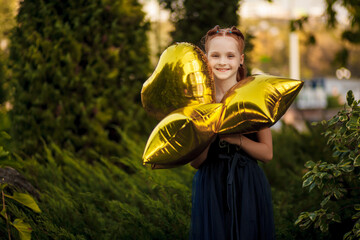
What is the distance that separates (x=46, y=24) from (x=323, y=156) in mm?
3137

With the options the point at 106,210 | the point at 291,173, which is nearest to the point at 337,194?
the point at 291,173

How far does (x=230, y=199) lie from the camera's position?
2.06 m

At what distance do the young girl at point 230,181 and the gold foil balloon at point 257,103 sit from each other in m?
0.11

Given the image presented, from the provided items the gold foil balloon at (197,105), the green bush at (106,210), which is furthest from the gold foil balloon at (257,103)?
the green bush at (106,210)

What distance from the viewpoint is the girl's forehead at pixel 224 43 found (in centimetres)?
211

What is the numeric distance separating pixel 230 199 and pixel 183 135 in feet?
1.41

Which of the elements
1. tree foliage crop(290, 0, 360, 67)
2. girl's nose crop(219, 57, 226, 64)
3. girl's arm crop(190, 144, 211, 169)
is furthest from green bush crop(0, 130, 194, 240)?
tree foliage crop(290, 0, 360, 67)

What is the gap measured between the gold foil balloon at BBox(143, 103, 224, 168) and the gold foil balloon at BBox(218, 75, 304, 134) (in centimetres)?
7

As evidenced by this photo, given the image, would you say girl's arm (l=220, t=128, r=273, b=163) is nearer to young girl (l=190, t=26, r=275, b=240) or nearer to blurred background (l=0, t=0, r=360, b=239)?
young girl (l=190, t=26, r=275, b=240)

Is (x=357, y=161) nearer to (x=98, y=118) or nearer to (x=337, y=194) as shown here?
(x=337, y=194)

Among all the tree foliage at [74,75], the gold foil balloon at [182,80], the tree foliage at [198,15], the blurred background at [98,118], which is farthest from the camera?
the tree foliage at [198,15]

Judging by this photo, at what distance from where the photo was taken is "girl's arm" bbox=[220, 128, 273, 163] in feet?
6.77

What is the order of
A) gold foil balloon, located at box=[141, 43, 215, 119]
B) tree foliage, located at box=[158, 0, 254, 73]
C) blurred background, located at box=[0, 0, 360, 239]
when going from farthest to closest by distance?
tree foliage, located at box=[158, 0, 254, 73]
blurred background, located at box=[0, 0, 360, 239]
gold foil balloon, located at box=[141, 43, 215, 119]

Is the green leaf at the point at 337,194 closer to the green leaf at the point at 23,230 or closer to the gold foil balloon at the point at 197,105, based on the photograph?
the gold foil balloon at the point at 197,105
